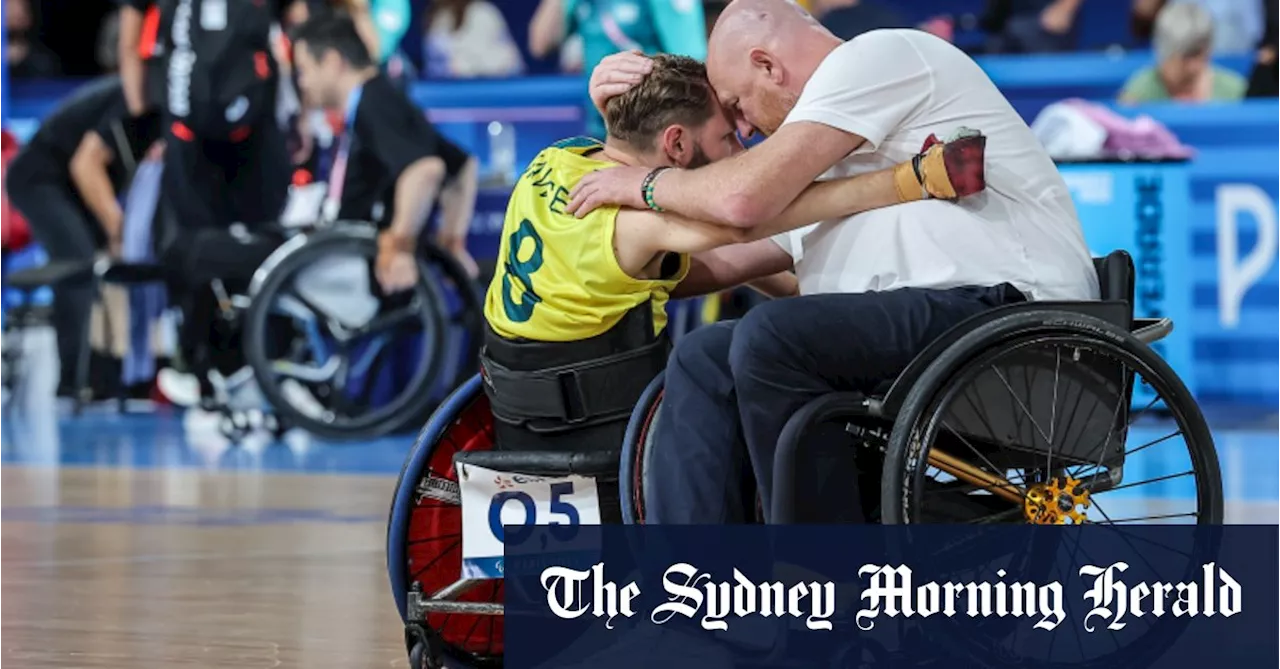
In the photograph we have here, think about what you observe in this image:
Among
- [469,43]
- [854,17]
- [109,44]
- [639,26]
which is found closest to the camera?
[854,17]

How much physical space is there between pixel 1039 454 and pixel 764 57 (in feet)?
2.58

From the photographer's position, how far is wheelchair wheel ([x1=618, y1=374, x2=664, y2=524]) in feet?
11.1

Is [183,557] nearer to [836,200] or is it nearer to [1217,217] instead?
[836,200]

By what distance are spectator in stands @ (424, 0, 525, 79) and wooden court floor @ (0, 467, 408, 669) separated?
303cm

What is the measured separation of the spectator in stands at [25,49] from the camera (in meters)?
10.1

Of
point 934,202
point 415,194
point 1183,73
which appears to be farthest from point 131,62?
point 934,202

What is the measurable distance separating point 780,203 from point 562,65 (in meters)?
6.38

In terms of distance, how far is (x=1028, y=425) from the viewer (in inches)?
128

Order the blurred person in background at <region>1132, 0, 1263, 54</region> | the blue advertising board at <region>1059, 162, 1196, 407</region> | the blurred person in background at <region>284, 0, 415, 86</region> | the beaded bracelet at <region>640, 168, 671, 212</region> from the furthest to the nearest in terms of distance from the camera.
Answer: the blurred person in background at <region>1132, 0, 1263, 54</region>, the blurred person in background at <region>284, 0, 415, 86</region>, the blue advertising board at <region>1059, 162, 1196, 407</region>, the beaded bracelet at <region>640, 168, 671, 212</region>

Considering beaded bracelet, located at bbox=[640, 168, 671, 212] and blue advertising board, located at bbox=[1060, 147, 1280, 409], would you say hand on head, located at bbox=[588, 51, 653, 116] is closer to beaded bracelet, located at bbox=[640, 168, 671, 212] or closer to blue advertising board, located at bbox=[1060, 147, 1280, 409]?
beaded bracelet, located at bbox=[640, 168, 671, 212]

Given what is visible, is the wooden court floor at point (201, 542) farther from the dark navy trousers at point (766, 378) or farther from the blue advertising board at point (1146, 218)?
the dark navy trousers at point (766, 378)

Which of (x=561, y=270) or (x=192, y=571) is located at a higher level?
(x=561, y=270)

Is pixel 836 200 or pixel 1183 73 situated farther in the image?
pixel 1183 73

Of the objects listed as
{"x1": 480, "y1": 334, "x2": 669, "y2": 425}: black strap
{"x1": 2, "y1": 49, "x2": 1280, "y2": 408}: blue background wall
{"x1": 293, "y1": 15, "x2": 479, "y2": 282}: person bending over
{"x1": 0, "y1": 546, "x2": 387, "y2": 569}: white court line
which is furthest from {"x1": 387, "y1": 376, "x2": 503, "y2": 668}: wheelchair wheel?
{"x1": 2, "y1": 49, "x2": 1280, "y2": 408}: blue background wall
